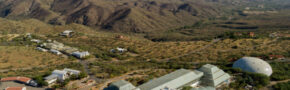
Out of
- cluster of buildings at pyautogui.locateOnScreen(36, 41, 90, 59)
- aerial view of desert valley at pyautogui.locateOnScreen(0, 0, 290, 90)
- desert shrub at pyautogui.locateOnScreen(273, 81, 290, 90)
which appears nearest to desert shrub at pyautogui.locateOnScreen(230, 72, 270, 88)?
aerial view of desert valley at pyautogui.locateOnScreen(0, 0, 290, 90)

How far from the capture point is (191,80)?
38.5m

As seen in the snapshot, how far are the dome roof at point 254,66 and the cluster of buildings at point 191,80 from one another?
7.61m

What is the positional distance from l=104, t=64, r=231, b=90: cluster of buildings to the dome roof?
25.0ft

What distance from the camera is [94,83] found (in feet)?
138

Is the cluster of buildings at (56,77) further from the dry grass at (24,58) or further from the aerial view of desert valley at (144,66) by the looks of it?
the dry grass at (24,58)

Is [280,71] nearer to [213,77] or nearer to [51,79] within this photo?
[213,77]

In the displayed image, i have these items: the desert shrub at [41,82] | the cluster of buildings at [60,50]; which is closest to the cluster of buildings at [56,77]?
the desert shrub at [41,82]

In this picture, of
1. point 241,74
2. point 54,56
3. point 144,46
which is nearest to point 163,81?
point 241,74

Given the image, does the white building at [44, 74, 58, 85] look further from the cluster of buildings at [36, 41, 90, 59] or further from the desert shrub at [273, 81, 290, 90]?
the desert shrub at [273, 81, 290, 90]

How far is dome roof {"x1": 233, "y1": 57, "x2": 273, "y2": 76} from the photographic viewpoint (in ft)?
147

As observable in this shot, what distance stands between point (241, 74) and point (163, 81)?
61.1 ft

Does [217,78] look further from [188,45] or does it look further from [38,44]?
[38,44]

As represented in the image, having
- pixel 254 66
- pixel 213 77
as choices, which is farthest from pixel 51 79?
pixel 254 66

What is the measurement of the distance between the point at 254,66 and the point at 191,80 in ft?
54.9
